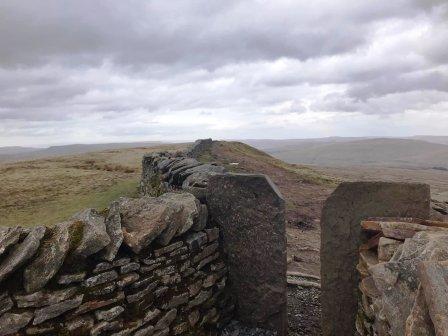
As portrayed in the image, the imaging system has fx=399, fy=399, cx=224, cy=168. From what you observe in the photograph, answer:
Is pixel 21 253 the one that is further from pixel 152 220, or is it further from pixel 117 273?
pixel 152 220

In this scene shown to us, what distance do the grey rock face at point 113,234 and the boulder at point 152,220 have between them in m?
0.12

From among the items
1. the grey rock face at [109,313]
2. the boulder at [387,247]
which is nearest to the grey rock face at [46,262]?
the grey rock face at [109,313]

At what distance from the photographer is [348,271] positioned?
5.88m

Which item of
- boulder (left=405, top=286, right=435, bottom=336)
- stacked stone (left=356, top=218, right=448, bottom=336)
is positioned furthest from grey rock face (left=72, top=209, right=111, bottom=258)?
boulder (left=405, top=286, right=435, bottom=336)

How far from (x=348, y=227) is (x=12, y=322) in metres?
4.29

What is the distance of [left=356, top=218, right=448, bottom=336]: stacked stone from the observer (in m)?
3.10

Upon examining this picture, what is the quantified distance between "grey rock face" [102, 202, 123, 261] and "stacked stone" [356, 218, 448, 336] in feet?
9.20

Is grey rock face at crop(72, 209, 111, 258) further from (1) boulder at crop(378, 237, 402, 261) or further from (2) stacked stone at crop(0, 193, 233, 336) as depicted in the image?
(1) boulder at crop(378, 237, 402, 261)

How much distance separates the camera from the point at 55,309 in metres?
4.07

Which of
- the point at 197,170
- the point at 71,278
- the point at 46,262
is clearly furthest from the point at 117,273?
the point at 197,170

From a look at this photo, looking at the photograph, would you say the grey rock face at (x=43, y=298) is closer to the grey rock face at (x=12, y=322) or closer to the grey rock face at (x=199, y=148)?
the grey rock face at (x=12, y=322)

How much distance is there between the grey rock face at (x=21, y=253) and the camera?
3.79 meters

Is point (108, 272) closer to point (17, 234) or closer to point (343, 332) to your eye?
point (17, 234)

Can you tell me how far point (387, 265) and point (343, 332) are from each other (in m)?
2.70
